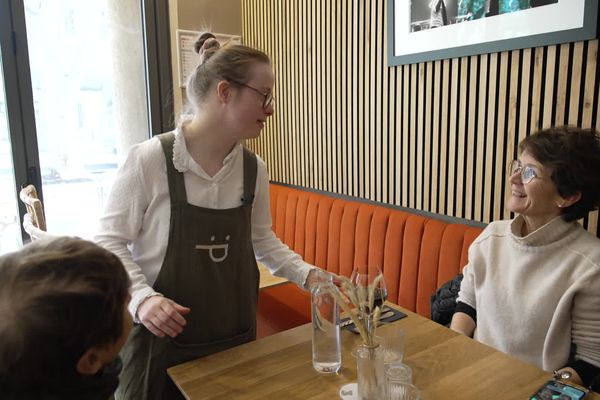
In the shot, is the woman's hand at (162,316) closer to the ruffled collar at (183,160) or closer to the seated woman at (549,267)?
the ruffled collar at (183,160)

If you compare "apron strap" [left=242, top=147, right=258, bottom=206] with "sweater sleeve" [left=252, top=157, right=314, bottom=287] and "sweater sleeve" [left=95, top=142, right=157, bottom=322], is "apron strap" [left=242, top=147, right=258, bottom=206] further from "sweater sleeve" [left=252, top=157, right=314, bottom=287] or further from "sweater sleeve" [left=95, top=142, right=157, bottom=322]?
"sweater sleeve" [left=95, top=142, right=157, bottom=322]

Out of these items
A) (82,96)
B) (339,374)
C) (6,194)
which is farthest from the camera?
(82,96)

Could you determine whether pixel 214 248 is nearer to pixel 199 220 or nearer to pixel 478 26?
pixel 199 220

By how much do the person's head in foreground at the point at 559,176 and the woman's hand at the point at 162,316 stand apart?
115cm

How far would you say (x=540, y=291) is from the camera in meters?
1.49

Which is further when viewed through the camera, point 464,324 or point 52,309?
point 464,324

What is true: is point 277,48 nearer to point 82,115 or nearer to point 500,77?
point 82,115

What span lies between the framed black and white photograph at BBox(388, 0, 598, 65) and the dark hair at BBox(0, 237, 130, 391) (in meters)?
2.01

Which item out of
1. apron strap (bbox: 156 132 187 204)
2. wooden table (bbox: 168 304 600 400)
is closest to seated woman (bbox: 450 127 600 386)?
wooden table (bbox: 168 304 600 400)

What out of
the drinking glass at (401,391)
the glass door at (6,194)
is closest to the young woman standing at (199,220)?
the drinking glass at (401,391)

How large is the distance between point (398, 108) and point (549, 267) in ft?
4.87

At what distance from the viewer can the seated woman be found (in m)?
1.42

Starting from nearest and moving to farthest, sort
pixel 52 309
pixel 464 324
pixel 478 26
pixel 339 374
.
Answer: pixel 52 309 → pixel 339 374 → pixel 464 324 → pixel 478 26

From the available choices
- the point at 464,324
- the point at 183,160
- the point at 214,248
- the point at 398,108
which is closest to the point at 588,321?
the point at 464,324
